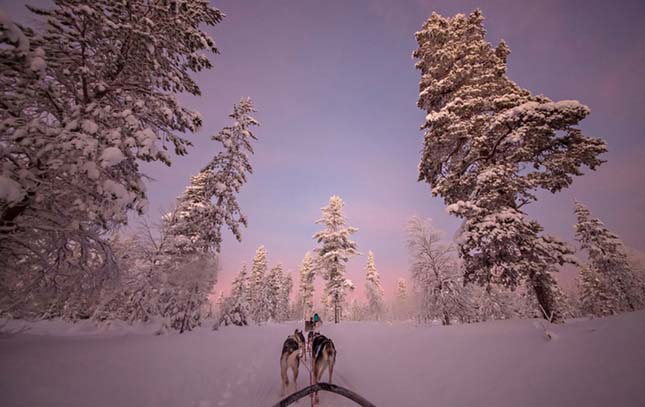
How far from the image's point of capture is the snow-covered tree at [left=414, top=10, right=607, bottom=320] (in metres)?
6.72

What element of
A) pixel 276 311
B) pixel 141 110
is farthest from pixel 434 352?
pixel 276 311

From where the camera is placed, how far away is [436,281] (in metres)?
19.5

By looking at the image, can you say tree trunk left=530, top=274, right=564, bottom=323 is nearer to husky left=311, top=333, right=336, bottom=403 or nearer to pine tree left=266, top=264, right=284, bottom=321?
husky left=311, top=333, right=336, bottom=403

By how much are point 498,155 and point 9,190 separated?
11.9 metres

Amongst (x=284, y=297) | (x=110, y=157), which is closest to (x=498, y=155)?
(x=110, y=157)

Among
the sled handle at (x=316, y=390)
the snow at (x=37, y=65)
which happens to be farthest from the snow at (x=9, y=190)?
the sled handle at (x=316, y=390)

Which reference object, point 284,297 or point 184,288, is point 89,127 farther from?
point 284,297

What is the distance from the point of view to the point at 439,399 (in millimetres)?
4320

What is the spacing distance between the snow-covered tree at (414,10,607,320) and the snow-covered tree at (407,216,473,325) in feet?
38.2

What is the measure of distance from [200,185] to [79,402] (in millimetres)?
18936

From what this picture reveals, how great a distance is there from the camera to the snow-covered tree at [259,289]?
139ft

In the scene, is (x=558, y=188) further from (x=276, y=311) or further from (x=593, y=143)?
(x=276, y=311)

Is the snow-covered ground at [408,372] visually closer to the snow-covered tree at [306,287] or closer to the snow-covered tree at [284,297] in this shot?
the snow-covered tree at [306,287]

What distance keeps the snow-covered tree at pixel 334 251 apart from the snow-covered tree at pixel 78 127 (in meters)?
21.7
